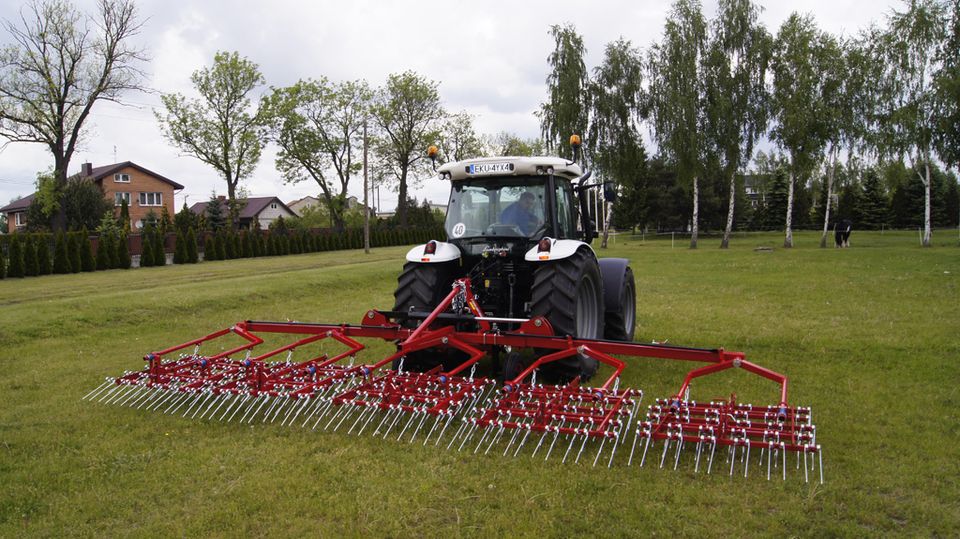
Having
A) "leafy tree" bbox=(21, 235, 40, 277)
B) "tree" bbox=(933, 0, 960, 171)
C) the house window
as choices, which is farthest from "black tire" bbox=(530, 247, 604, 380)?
the house window

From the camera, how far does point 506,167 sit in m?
6.51

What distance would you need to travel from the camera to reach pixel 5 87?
32281 millimetres

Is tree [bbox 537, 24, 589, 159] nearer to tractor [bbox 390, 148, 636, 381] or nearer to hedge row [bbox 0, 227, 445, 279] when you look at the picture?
hedge row [bbox 0, 227, 445, 279]

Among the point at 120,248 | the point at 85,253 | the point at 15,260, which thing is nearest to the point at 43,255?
the point at 15,260

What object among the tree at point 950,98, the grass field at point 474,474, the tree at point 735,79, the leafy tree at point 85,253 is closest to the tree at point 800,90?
the tree at point 735,79

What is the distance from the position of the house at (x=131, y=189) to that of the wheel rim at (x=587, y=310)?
54.2 metres

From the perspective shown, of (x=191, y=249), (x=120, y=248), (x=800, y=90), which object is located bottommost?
(x=191, y=249)

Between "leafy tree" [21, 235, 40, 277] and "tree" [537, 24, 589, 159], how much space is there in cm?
2269

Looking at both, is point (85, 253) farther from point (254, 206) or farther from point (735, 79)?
point (254, 206)

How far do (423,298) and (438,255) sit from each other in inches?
19.5

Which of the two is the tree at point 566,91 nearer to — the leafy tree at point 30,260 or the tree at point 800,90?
the tree at point 800,90

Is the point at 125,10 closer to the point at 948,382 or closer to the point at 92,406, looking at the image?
the point at 92,406

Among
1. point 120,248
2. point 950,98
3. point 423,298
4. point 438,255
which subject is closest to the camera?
point 423,298

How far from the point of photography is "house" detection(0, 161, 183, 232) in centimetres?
5469
